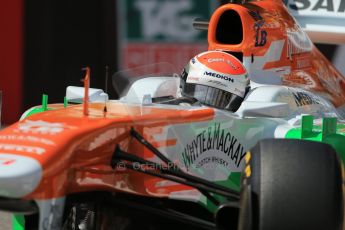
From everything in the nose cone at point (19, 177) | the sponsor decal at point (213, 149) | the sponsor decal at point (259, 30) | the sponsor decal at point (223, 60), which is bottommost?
the sponsor decal at point (213, 149)

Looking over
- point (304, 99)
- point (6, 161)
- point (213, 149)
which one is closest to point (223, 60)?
point (304, 99)

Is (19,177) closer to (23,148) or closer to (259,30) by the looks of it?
(23,148)

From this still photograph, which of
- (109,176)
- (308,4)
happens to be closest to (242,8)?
(308,4)

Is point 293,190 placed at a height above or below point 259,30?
below

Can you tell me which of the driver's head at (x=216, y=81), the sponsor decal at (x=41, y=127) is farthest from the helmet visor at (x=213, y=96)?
the sponsor decal at (x=41, y=127)

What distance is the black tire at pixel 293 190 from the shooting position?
8.85ft

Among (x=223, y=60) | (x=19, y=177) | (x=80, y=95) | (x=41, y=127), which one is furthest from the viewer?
(x=223, y=60)

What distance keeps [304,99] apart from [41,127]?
1756 millimetres

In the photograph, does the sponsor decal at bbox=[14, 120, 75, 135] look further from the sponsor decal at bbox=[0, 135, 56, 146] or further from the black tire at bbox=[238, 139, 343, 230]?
the black tire at bbox=[238, 139, 343, 230]

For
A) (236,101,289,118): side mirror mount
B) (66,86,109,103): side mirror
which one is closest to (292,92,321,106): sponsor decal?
(236,101,289,118): side mirror mount

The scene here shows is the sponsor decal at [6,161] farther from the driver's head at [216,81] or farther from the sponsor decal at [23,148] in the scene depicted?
the driver's head at [216,81]

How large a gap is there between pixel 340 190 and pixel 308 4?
10.0 ft

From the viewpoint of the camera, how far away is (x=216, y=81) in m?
3.85

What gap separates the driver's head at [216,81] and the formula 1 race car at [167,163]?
0.08m
